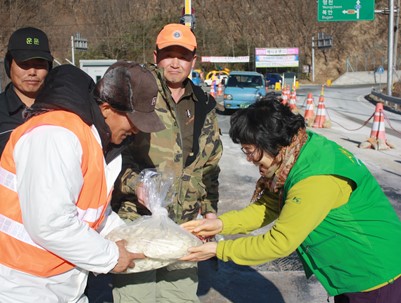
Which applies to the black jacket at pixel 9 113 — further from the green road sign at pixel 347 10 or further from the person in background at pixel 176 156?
the green road sign at pixel 347 10

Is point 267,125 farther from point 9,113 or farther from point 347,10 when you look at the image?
point 347,10

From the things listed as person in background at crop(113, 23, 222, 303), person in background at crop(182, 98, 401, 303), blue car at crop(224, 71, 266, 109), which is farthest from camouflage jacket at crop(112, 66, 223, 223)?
blue car at crop(224, 71, 266, 109)

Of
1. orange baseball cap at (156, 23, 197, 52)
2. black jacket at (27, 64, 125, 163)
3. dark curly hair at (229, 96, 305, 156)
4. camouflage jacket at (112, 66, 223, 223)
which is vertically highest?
orange baseball cap at (156, 23, 197, 52)

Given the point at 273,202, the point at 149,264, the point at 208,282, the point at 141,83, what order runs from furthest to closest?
the point at 208,282 < the point at 273,202 < the point at 149,264 < the point at 141,83

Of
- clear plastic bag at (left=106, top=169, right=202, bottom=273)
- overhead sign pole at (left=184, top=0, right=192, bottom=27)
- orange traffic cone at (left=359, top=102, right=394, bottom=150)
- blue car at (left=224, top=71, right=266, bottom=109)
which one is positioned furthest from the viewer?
blue car at (left=224, top=71, right=266, bottom=109)

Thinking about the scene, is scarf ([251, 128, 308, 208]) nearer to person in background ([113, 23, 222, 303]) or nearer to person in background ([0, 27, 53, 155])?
person in background ([113, 23, 222, 303])

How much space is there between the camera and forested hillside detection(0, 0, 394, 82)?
5694cm

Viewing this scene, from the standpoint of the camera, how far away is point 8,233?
1.71m

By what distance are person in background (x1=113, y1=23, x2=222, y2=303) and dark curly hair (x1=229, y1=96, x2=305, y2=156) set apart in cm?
69

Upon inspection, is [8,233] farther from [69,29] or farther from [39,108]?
[69,29]

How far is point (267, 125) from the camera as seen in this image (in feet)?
6.89

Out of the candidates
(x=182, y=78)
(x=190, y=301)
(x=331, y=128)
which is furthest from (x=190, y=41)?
(x=331, y=128)

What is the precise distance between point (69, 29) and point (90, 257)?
6117cm

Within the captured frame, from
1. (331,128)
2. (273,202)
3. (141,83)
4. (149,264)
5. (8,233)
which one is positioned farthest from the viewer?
(331,128)
